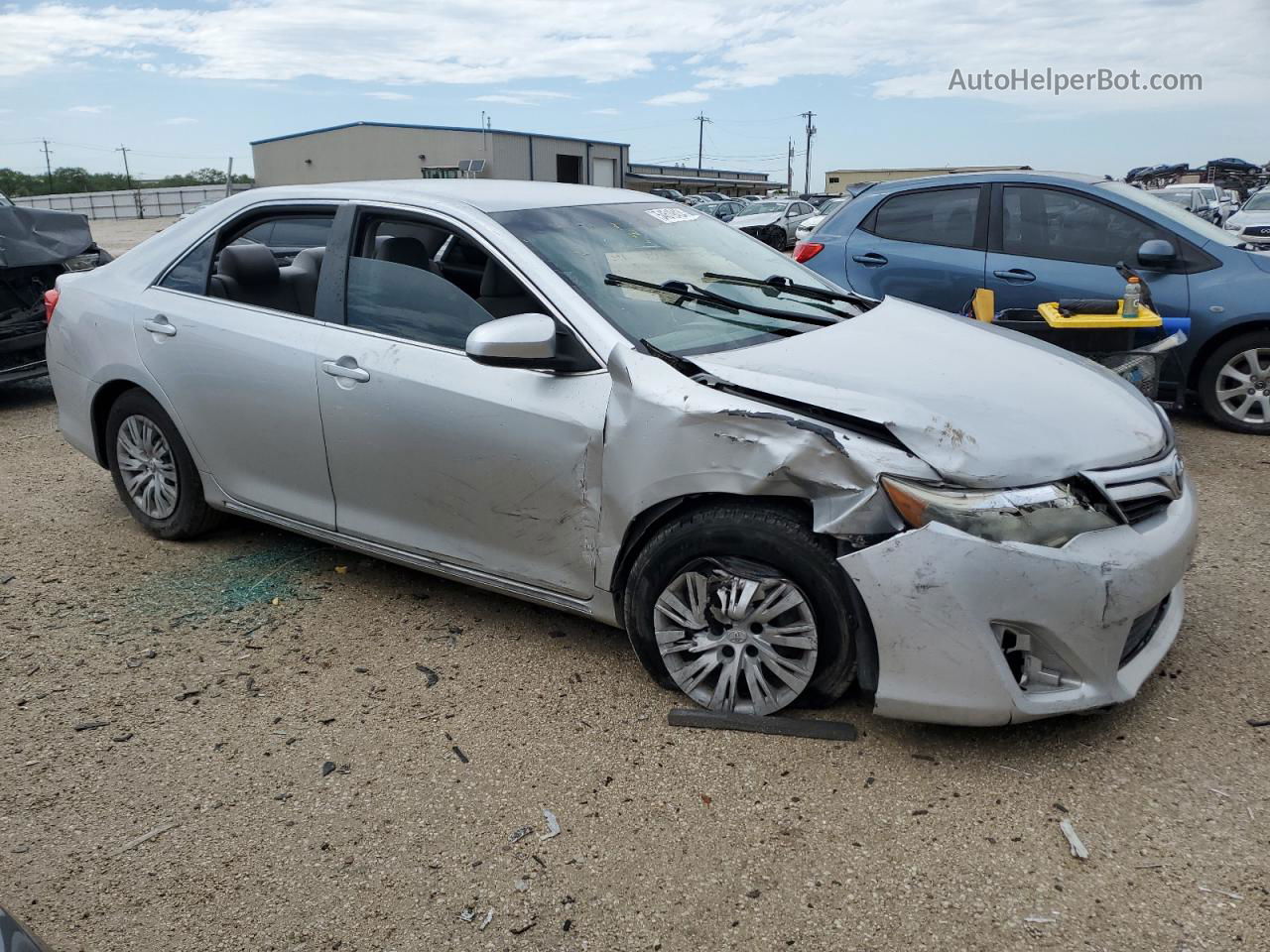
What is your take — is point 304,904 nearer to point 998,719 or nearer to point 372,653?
point 372,653

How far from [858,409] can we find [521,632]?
166 cm

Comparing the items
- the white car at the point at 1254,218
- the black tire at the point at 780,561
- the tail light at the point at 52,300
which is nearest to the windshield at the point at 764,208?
the white car at the point at 1254,218

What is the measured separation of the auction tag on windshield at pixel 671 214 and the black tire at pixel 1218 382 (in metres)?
3.92

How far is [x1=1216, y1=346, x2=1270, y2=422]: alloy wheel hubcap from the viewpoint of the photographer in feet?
20.6

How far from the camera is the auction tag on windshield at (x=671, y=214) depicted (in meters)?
4.17

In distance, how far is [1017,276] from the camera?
6.60m

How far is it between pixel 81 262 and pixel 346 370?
607 centimetres

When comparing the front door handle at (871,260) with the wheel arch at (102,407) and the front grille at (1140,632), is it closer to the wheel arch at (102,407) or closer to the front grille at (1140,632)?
the front grille at (1140,632)

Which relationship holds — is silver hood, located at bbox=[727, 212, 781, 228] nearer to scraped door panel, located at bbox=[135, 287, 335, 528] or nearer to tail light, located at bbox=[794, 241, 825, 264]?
tail light, located at bbox=[794, 241, 825, 264]

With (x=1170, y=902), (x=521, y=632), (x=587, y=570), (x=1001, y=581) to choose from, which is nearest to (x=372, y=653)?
(x=521, y=632)

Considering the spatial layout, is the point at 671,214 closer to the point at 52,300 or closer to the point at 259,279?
the point at 259,279

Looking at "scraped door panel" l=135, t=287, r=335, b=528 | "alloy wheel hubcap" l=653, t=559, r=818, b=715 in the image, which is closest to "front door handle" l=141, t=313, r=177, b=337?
"scraped door panel" l=135, t=287, r=335, b=528

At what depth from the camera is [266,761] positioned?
Answer: 303cm

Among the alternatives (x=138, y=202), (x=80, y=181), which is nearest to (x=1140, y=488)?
(x=138, y=202)
